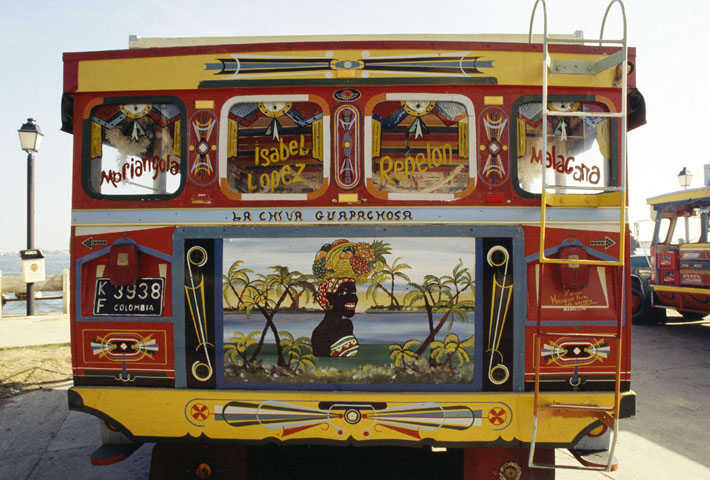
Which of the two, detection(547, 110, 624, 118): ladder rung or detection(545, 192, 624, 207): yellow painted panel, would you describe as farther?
detection(545, 192, 624, 207): yellow painted panel

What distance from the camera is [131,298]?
295cm

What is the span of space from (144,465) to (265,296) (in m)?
2.38

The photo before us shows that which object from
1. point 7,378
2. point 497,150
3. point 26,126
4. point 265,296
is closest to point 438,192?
point 497,150

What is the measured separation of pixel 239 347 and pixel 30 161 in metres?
9.96

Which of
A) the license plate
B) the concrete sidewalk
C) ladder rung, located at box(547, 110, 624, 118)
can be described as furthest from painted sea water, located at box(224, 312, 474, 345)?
the concrete sidewalk

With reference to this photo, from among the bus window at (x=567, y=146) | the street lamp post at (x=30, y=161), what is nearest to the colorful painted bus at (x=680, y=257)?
the bus window at (x=567, y=146)

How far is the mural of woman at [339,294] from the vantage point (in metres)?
2.86

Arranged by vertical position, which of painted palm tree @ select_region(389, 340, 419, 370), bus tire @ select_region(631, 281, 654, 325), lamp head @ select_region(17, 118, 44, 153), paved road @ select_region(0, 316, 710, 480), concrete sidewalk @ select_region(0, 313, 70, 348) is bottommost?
paved road @ select_region(0, 316, 710, 480)

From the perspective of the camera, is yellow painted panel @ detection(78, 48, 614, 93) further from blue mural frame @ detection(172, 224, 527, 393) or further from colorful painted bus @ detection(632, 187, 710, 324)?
colorful painted bus @ detection(632, 187, 710, 324)

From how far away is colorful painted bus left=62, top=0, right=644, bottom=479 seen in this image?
9.40 ft

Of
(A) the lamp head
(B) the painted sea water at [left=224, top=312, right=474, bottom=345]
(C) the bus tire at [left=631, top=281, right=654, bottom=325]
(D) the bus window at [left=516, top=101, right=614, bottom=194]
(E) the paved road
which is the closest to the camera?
(B) the painted sea water at [left=224, top=312, right=474, bottom=345]

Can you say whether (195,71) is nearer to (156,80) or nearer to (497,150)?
(156,80)

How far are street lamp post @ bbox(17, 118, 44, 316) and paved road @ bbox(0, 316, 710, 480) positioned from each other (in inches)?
234

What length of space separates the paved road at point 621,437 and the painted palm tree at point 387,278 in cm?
238
